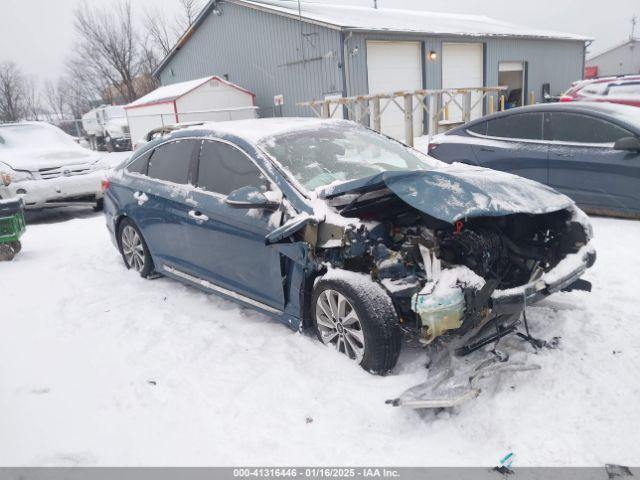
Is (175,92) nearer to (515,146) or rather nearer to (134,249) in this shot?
(134,249)

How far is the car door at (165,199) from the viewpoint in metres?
4.31

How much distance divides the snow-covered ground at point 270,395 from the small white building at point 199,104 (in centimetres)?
1559

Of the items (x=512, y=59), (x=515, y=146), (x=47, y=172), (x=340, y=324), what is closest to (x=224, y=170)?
(x=340, y=324)

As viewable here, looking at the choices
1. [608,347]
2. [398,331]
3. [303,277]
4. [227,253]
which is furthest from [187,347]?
[608,347]

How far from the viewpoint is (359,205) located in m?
3.30

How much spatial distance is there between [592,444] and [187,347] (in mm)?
2621

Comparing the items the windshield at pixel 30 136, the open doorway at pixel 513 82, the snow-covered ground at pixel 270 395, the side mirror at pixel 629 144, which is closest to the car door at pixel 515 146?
the side mirror at pixel 629 144

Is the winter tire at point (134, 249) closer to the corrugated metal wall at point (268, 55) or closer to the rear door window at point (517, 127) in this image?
the rear door window at point (517, 127)

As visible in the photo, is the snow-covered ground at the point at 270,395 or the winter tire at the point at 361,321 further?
the winter tire at the point at 361,321

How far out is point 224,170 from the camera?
398cm

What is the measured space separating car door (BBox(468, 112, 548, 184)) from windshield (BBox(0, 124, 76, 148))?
7558 millimetres

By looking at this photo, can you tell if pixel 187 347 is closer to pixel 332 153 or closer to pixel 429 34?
pixel 332 153

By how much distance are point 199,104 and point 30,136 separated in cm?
1030

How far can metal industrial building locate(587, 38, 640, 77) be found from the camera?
49406 millimetres
